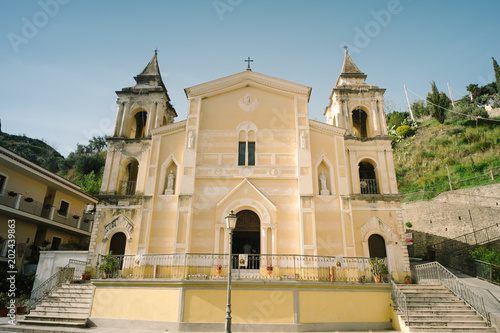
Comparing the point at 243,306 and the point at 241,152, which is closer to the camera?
the point at 243,306

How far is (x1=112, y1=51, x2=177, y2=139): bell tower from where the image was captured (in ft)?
70.0

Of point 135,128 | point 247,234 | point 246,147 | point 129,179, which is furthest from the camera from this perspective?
point 135,128

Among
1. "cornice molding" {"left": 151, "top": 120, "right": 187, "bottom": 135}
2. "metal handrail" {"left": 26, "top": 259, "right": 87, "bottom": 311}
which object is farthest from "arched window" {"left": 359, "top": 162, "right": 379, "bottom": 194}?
"metal handrail" {"left": 26, "top": 259, "right": 87, "bottom": 311}

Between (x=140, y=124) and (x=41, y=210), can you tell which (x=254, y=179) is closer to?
(x=140, y=124)

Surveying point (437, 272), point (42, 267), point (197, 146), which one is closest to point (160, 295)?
point (197, 146)

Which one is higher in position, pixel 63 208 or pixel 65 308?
pixel 63 208

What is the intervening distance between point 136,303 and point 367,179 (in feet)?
47.0

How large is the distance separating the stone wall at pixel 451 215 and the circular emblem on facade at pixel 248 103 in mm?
19043

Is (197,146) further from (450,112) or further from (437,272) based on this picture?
(450,112)

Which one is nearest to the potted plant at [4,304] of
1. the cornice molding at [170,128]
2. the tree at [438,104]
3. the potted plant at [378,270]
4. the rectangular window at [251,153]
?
the cornice molding at [170,128]

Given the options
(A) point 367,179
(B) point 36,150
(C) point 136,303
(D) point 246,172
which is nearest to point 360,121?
(A) point 367,179

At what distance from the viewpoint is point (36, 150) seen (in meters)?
53.4

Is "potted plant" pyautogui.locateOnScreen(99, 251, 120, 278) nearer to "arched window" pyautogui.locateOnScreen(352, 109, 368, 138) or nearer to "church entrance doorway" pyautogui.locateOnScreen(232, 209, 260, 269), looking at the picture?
"church entrance doorway" pyautogui.locateOnScreen(232, 209, 260, 269)

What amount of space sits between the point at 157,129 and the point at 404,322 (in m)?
16.1
